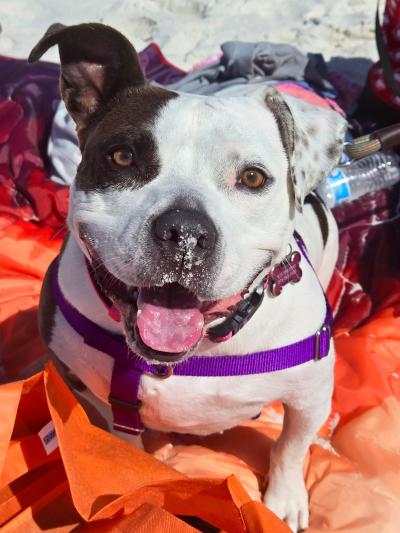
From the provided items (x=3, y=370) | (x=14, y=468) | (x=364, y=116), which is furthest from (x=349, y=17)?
(x=14, y=468)

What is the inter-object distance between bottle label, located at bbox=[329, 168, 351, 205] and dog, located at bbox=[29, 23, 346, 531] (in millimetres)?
1336

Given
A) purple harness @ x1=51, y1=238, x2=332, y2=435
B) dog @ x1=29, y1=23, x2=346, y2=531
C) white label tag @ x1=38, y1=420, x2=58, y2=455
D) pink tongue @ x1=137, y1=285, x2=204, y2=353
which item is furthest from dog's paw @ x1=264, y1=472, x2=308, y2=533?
pink tongue @ x1=137, y1=285, x2=204, y2=353

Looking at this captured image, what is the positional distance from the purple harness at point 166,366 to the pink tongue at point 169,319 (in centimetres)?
25

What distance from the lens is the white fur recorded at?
1.66 meters

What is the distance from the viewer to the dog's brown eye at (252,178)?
1732 millimetres

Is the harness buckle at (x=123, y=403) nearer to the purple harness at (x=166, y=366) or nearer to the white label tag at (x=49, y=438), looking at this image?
the purple harness at (x=166, y=366)

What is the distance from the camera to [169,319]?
1704 mm

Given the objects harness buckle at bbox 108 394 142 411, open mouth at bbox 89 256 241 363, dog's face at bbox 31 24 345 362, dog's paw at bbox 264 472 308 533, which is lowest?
dog's paw at bbox 264 472 308 533

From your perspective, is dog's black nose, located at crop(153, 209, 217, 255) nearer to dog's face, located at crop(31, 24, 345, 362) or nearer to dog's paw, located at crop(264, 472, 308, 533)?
dog's face, located at crop(31, 24, 345, 362)

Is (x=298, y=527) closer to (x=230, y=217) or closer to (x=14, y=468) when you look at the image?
(x=14, y=468)

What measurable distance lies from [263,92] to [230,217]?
0.46 metres

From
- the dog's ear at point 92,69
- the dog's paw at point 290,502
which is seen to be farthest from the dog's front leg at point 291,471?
the dog's ear at point 92,69

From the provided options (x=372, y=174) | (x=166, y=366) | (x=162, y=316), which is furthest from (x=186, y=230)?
(x=372, y=174)

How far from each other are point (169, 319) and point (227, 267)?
205mm
